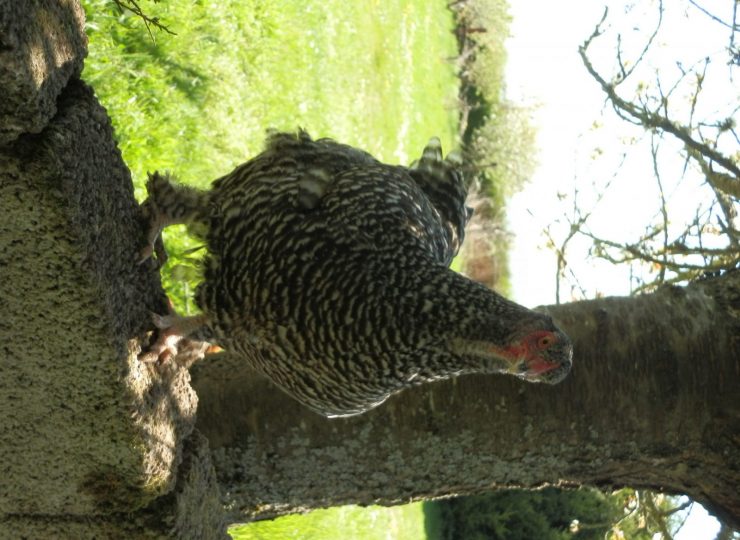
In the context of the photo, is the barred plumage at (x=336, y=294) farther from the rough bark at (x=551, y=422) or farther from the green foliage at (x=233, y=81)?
the rough bark at (x=551, y=422)

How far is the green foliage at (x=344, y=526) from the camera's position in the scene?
20.7 feet

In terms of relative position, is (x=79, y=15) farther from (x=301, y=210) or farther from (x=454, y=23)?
(x=454, y=23)

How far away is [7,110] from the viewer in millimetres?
1648

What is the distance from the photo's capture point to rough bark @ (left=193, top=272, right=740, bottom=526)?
327cm

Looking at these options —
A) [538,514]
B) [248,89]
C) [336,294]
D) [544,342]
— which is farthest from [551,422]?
[538,514]

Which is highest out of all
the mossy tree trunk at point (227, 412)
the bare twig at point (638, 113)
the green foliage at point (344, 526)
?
the bare twig at point (638, 113)

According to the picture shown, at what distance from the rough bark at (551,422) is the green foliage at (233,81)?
749mm

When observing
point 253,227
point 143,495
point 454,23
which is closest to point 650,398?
point 253,227

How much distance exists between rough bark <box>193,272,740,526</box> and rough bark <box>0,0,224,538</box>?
281 millimetres

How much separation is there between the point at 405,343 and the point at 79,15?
1.33 meters

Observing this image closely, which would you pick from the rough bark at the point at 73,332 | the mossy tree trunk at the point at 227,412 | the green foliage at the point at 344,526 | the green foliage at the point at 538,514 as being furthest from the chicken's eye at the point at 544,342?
the green foliage at the point at 538,514

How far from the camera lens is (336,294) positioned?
260cm

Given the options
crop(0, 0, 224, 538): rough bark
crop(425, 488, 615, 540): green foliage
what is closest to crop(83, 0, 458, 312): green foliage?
crop(0, 0, 224, 538): rough bark

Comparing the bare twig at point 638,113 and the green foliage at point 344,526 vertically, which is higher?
the bare twig at point 638,113
